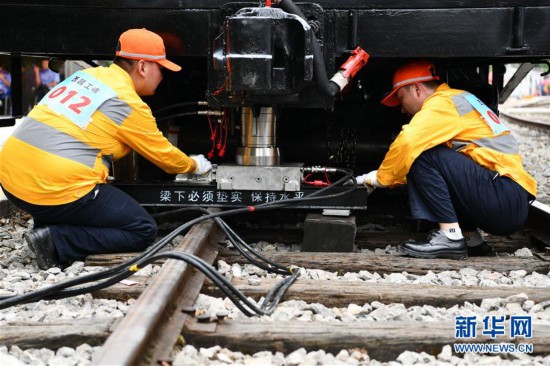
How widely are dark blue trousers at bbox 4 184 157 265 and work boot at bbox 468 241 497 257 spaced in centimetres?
179

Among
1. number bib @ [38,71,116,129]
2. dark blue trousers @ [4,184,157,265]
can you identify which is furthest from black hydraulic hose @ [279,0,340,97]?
dark blue trousers @ [4,184,157,265]

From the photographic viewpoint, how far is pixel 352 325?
2.42 metres

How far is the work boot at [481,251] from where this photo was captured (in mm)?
4008

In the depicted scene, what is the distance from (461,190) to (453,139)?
29cm

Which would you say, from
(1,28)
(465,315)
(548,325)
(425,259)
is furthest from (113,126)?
(548,325)

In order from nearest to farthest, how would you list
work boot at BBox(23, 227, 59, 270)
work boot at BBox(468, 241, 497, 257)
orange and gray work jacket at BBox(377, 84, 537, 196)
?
work boot at BBox(23, 227, 59, 270)
orange and gray work jacket at BBox(377, 84, 537, 196)
work boot at BBox(468, 241, 497, 257)

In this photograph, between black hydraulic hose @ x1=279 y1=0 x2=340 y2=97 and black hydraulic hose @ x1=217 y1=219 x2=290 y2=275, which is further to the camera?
black hydraulic hose @ x1=279 y1=0 x2=340 y2=97

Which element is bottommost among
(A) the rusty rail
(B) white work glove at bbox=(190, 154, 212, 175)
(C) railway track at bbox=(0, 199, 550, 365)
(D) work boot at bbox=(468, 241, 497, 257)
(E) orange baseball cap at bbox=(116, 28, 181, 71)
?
(D) work boot at bbox=(468, 241, 497, 257)

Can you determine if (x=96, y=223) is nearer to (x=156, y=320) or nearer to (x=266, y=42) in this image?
(x=266, y=42)

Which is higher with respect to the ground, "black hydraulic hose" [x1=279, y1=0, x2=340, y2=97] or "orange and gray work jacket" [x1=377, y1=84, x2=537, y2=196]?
"black hydraulic hose" [x1=279, y1=0, x2=340, y2=97]

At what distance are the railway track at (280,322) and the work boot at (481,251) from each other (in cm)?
47

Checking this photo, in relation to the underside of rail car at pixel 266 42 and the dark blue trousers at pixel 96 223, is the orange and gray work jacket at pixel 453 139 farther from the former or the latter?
the dark blue trousers at pixel 96 223

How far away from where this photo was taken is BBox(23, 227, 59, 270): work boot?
349cm

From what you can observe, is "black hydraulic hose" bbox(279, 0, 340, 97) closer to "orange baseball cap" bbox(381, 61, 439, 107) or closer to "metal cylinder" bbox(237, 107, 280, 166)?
"metal cylinder" bbox(237, 107, 280, 166)
